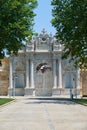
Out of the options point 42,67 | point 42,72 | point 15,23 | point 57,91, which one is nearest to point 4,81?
point 42,72

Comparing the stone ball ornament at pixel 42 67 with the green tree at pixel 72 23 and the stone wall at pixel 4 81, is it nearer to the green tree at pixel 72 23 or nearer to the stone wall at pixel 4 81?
the stone wall at pixel 4 81

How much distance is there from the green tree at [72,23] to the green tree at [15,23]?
2.79 metres

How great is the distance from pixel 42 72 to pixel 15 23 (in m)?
34.3

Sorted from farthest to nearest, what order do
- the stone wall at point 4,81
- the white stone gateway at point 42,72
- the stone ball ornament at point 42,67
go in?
1. the stone wall at point 4,81
2. the stone ball ornament at point 42,67
3. the white stone gateway at point 42,72

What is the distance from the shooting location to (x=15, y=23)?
1770 inches

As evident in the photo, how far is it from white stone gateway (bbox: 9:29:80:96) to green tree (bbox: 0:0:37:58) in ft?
96.8

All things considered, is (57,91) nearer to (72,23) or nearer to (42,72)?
(42,72)

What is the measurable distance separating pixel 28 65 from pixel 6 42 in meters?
32.2

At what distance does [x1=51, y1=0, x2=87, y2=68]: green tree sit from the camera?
149 ft

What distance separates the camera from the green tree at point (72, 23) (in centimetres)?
4534

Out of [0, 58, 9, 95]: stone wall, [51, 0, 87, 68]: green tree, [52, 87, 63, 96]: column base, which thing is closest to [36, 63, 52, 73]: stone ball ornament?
[52, 87, 63, 96]: column base

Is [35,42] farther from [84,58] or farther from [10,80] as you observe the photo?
[84,58]

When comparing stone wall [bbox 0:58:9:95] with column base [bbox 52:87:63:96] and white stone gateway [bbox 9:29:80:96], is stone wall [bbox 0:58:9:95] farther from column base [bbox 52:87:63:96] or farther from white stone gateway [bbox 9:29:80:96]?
column base [bbox 52:87:63:96]

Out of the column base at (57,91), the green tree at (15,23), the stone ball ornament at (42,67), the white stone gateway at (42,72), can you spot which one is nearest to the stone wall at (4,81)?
the white stone gateway at (42,72)
